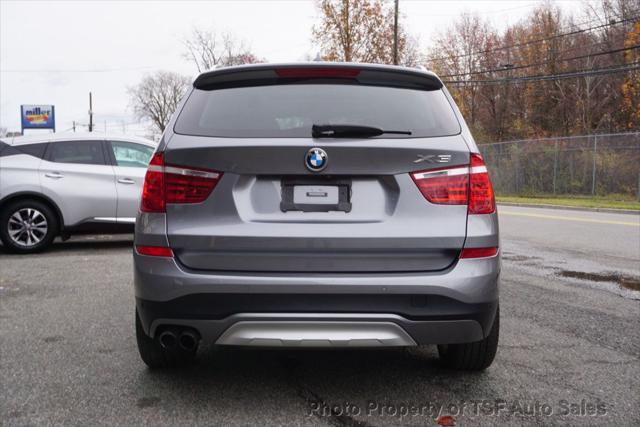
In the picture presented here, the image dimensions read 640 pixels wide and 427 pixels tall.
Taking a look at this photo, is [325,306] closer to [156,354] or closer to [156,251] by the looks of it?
[156,251]

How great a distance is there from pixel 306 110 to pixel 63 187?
689 centimetres

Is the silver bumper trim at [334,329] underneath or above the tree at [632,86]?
underneath

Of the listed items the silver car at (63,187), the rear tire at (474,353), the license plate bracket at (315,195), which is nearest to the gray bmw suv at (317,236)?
the license plate bracket at (315,195)

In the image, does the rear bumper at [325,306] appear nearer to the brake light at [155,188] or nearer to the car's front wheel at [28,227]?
the brake light at [155,188]

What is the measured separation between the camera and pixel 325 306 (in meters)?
2.92

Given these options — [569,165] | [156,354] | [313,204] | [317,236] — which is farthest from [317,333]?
[569,165]

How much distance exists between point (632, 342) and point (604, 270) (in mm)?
3427

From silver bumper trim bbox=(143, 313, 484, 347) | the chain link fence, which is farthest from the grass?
silver bumper trim bbox=(143, 313, 484, 347)

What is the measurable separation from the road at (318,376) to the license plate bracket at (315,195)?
0.98m

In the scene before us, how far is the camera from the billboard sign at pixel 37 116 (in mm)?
83750

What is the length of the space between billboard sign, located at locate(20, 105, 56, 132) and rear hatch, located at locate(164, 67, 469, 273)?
89.4m

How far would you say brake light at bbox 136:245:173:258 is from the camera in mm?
3039

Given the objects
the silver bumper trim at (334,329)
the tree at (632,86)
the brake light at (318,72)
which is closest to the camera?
the silver bumper trim at (334,329)

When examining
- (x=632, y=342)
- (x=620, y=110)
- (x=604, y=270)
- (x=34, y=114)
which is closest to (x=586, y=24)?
(x=620, y=110)
